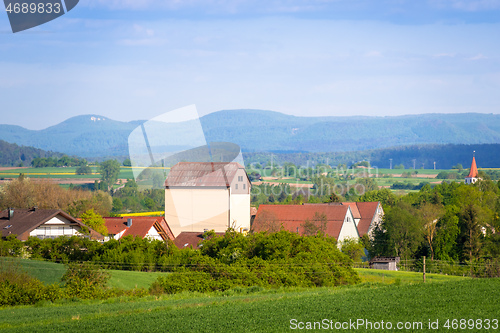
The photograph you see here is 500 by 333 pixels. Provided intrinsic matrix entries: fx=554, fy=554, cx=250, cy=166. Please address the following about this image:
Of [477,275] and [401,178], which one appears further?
[401,178]

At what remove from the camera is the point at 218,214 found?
39438mm

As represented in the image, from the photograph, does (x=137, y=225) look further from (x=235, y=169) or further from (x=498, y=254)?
(x=498, y=254)

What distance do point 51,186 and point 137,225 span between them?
99.0ft

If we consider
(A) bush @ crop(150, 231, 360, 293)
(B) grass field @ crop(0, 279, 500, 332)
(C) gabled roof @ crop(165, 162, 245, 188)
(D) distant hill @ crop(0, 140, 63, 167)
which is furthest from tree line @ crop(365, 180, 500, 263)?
(D) distant hill @ crop(0, 140, 63, 167)

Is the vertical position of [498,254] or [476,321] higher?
[476,321]

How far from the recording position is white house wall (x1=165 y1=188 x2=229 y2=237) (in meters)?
36.5

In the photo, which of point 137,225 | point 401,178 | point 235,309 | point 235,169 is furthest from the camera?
point 401,178

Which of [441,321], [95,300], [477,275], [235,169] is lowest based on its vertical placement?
[477,275]

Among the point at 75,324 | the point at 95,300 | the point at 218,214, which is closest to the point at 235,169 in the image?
the point at 218,214

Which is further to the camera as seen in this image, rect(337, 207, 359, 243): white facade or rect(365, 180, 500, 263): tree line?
rect(337, 207, 359, 243): white facade

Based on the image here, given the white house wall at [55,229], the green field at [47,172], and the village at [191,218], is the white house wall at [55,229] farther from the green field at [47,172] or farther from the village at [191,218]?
the green field at [47,172]

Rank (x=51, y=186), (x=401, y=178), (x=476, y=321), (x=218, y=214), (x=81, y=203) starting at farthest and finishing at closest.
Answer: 1. (x=401, y=178)
2. (x=51, y=186)
3. (x=81, y=203)
4. (x=218, y=214)
5. (x=476, y=321)

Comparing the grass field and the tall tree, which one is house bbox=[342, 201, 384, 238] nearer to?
the tall tree

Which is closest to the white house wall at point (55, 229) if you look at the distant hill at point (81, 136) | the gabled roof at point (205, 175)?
the distant hill at point (81, 136)
